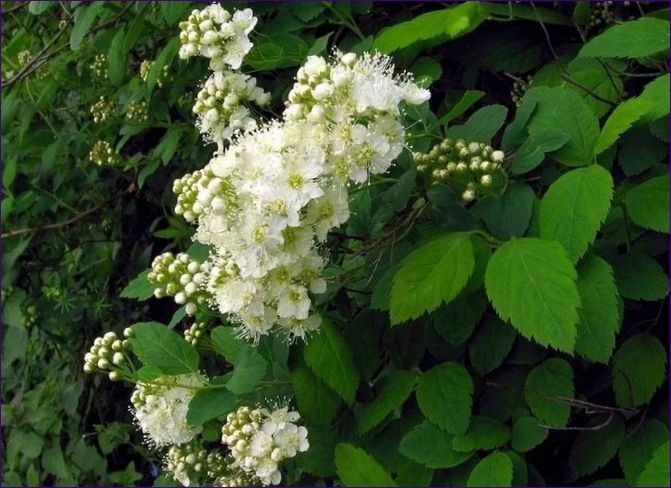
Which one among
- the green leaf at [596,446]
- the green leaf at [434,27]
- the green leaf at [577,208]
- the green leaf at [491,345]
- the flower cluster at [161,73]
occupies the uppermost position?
the green leaf at [434,27]

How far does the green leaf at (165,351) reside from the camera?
1.67 metres

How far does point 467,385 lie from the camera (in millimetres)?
1557

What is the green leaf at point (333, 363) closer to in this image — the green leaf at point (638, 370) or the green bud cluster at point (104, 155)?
the green leaf at point (638, 370)

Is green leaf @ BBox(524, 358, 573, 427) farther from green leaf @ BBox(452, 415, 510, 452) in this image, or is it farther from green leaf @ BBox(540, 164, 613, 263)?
green leaf @ BBox(540, 164, 613, 263)

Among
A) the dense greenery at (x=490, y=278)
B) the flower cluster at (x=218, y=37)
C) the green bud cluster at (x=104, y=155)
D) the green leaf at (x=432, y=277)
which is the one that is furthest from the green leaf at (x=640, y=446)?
the green bud cluster at (x=104, y=155)

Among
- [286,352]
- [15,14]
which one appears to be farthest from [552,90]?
[15,14]

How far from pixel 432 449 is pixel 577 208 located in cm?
53

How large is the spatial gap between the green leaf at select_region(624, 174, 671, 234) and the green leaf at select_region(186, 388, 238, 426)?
2.88ft

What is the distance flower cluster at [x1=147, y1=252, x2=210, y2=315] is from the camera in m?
1.59

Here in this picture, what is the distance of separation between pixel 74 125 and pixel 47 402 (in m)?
1.34

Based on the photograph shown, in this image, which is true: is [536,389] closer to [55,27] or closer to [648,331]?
[648,331]

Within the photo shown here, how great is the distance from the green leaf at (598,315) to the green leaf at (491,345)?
0.26 metres

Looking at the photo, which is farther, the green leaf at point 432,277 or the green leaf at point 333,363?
the green leaf at point 333,363

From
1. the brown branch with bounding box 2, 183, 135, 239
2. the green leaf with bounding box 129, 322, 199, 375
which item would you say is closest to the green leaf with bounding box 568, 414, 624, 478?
the green leaf with bounding box 129, 322, 199, 375
